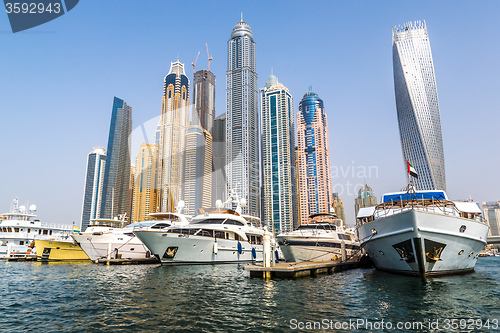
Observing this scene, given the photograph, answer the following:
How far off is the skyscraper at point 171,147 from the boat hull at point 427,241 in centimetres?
11986

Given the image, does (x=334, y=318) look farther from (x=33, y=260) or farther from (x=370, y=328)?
(x=33, y=260)

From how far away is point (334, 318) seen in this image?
1145cm

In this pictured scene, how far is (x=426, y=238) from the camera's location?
61.0 ft

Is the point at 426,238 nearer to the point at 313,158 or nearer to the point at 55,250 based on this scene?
the point at 55,250

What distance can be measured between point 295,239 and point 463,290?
1563 centimetres

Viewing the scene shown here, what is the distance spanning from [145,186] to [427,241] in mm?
144788

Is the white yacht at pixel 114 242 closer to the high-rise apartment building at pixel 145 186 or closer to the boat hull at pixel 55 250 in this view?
the boat hull at pixel 55 250

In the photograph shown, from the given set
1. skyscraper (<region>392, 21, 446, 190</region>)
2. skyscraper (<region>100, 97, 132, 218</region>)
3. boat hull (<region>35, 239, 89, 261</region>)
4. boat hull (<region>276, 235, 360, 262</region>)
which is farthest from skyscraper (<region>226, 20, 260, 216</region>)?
boat hull (<region>276, 235, 360, 262</region>)

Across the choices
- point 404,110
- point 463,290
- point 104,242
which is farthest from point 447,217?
point 404,110

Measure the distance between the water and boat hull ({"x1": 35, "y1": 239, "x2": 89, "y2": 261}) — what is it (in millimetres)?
22956

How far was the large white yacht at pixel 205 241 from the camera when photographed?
100ft

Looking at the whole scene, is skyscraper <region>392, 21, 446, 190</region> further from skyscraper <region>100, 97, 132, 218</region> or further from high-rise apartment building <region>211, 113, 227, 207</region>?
skyscraper <region>100, 97, 132, 218</region>

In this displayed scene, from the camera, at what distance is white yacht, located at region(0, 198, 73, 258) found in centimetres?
4909

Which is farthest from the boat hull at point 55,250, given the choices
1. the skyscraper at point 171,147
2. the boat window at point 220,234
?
the skyscraper at point 171,147
